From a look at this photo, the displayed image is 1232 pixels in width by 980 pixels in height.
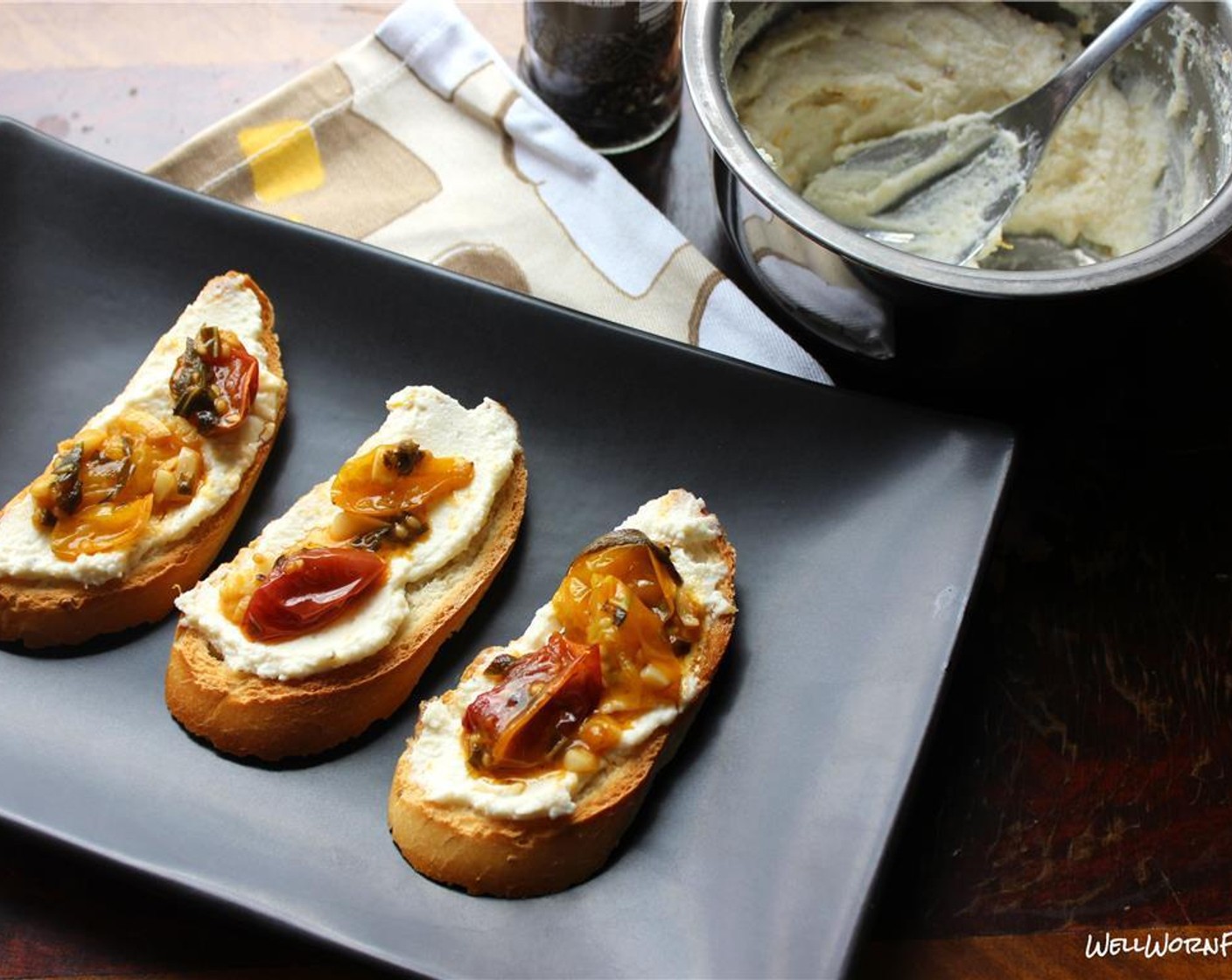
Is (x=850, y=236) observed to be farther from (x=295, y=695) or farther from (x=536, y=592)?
(x=295, y=695)

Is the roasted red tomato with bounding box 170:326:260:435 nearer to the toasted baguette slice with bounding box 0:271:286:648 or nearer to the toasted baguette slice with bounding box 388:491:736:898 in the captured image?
the toasted baguette slice with bounding box 0:271:286:648

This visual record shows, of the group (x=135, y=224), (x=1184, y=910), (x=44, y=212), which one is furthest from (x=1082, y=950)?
(x=44, y=212)

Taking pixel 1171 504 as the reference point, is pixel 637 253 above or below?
above

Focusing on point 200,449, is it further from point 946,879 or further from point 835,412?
point 946,879

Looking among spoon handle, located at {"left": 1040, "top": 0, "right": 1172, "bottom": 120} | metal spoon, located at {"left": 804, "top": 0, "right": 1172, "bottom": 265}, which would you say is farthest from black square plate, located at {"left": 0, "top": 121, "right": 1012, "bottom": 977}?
spoon handle, located at {"left": 1040, "top": 0, "right": 1172, "bottom": 120}

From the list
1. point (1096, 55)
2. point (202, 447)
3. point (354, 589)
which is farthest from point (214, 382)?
point (1096, 55)

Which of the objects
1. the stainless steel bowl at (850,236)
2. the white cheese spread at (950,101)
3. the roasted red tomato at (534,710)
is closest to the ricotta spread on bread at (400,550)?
the roasted red tomato at (534,710)

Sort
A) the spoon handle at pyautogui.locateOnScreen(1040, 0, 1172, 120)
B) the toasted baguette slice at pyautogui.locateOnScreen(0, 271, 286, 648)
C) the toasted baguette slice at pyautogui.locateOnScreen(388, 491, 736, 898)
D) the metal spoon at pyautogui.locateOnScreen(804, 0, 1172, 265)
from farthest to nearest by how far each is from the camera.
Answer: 1. the metal spoon at pyautogui.locateOnScreen(804, 0, 1172, 265)
2. the spoon handle at pyautogui.locateOnScreen(1040, 0, 1172, 120)
3. the toasted baguette slice at pyautogui.locateOnScreen(0, 271, 286, 648)
4. the toasted baguette slice at pyautogui.locateOnScreen(388, 491, 736, 898)
